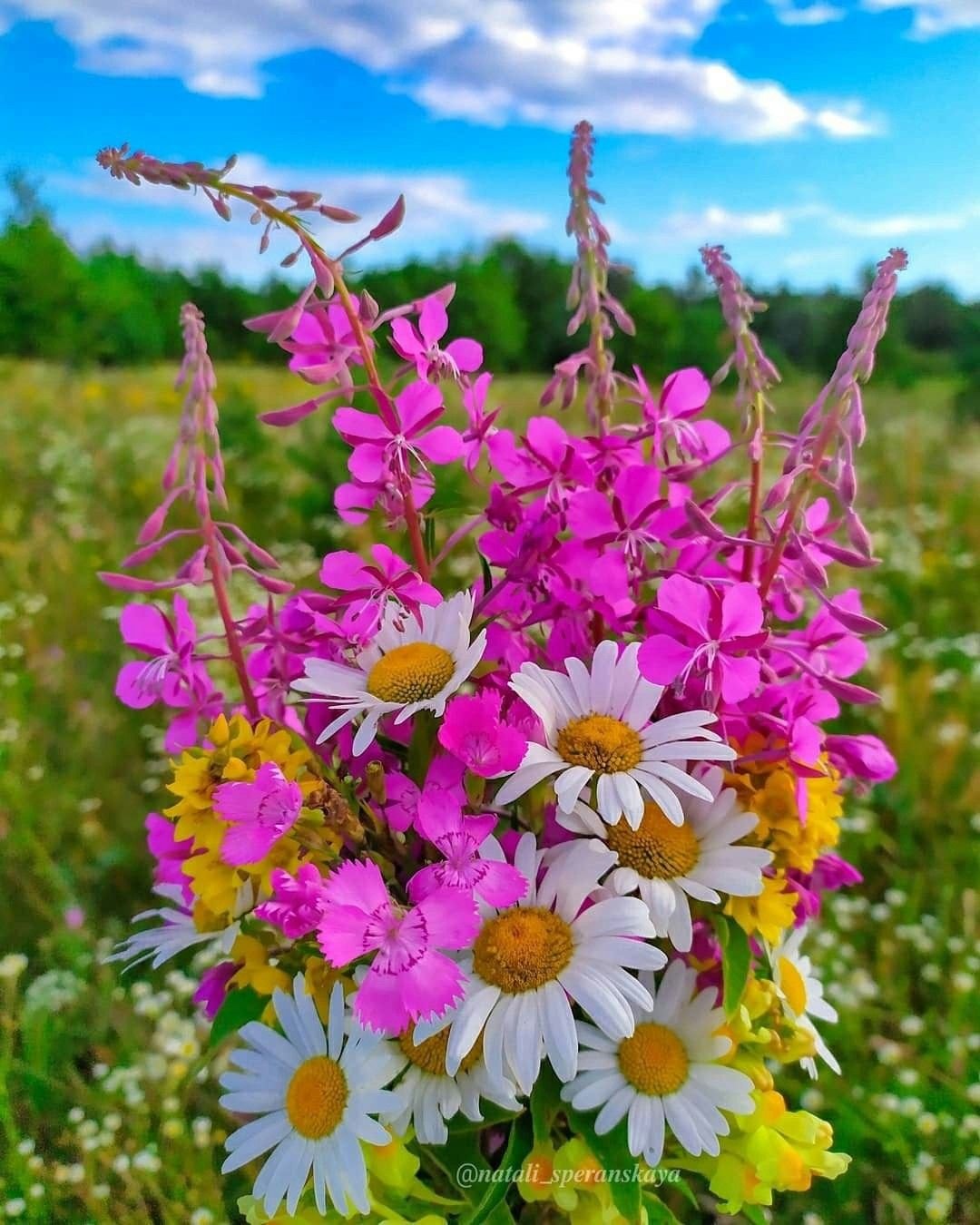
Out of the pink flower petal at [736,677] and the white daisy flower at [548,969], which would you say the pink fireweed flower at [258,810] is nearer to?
the white daisy flower at [548,969]

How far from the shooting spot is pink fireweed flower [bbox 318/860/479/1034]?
0.44m

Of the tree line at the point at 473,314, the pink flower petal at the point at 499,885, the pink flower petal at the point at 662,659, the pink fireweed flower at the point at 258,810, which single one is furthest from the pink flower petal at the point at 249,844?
the tree line at the point at 473,314

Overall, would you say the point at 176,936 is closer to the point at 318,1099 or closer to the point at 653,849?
the point at 318,1099

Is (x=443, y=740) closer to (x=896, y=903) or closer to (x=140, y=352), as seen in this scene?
(x=896, y=903)

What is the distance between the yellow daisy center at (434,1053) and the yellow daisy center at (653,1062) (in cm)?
9

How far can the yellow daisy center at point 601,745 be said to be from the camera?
0.50 metres

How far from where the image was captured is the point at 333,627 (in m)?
0.56

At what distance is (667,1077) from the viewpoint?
553 mm

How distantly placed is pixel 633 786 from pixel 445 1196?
33 cm

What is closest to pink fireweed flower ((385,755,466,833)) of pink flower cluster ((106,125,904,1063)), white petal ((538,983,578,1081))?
pink flower cluster ((106,125,904,1063))

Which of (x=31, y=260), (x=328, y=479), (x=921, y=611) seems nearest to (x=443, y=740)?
(x=921, y=611)

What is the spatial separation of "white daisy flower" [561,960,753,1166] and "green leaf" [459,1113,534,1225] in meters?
0.04

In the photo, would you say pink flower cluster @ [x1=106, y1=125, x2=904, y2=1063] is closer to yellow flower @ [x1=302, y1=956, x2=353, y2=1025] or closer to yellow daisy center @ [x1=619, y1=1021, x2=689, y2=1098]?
yellow flower @ [x1=302, y1=956, x2=353, y2=1025]

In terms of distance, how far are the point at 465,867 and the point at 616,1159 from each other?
202 mm
